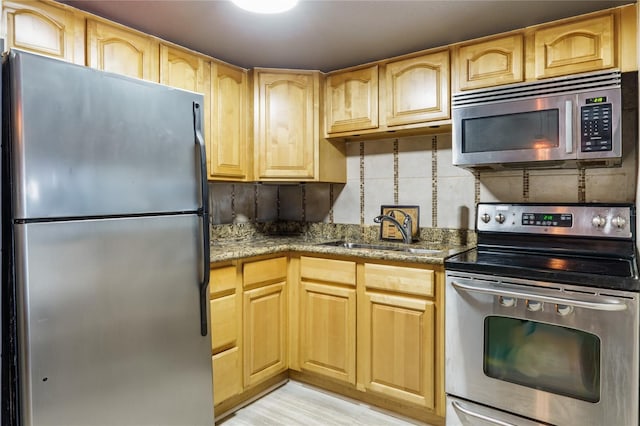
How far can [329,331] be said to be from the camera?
2383mm

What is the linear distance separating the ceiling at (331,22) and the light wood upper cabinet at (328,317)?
1247 millimetres

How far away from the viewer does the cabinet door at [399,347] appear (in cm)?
203

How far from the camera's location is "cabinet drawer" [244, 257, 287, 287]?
228 cm

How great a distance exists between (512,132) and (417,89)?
62cm

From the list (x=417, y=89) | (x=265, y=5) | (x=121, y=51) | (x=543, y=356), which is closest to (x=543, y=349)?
(x=543, y=356)

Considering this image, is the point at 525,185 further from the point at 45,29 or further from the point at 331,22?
the point at 45,29

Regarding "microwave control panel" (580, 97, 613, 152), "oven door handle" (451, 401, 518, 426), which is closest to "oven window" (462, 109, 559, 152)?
"microwave control panel" (580, 97, 613, 152)

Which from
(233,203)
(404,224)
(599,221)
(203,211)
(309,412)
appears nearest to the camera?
(203,211)

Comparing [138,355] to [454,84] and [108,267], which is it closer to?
[108,267]

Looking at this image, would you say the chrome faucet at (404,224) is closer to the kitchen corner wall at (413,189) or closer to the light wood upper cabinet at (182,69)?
the kitchen corner wall at (413,189)

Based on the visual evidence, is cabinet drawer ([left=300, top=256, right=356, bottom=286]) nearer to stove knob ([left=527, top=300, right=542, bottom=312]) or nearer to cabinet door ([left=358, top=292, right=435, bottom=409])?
cabinet door ([left=358, top=292, right=435, bottom=409])

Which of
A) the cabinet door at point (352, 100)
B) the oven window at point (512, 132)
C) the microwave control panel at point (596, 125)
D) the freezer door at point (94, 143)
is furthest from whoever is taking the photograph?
the cabinet door at point (352, 100)

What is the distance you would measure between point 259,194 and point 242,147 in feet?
1.87

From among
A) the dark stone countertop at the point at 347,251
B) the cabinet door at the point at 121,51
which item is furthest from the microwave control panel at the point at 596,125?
the cabinet door at the point at 121,51
